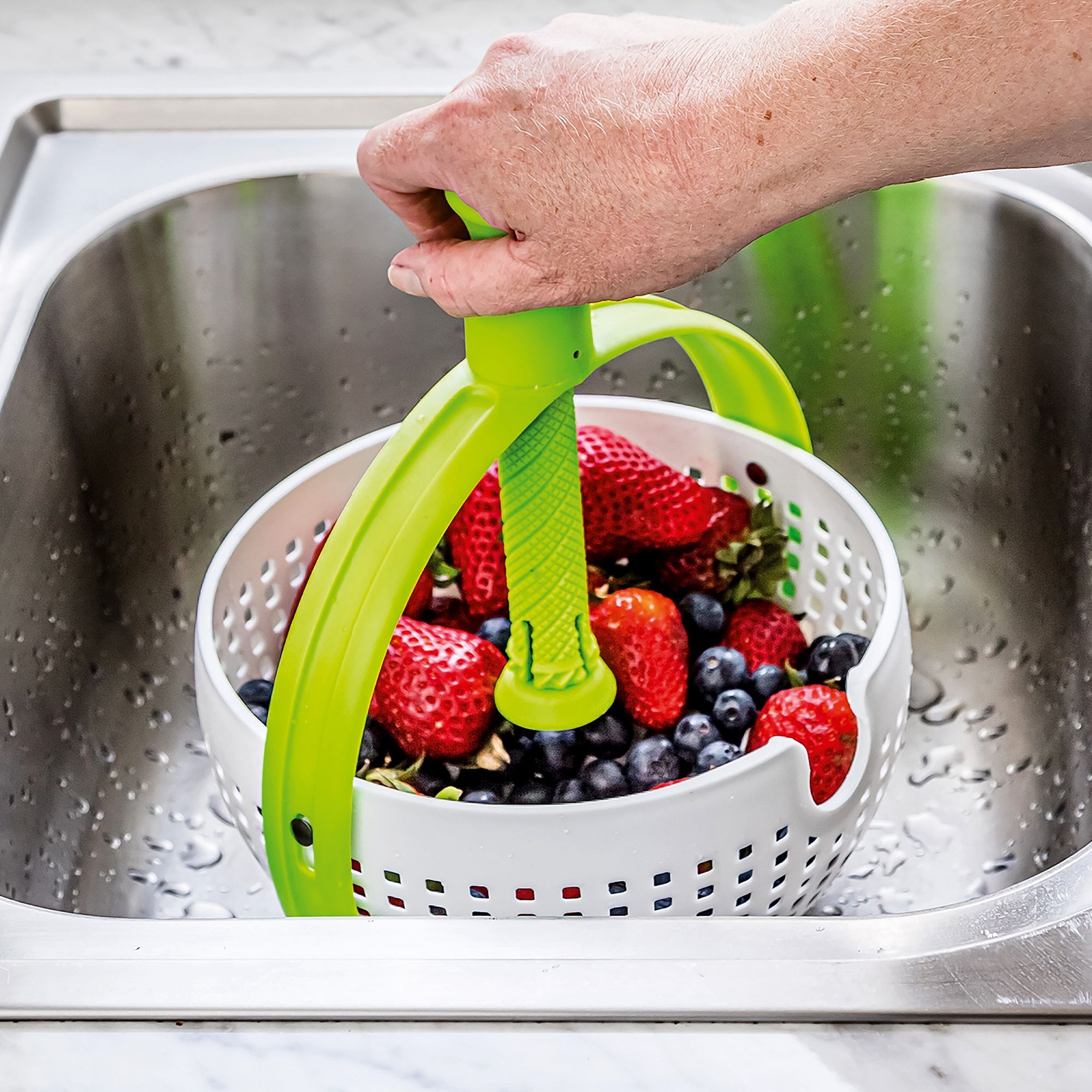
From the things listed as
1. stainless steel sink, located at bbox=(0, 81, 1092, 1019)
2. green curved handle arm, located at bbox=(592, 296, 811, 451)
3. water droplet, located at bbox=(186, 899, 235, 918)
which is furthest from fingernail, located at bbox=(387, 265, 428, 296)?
water droplet, located at bbox=(186, 899, 235, 918)

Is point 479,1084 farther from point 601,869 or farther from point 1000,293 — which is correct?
point 1000,293

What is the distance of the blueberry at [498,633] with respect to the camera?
2.37 ft

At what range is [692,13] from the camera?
1.03m

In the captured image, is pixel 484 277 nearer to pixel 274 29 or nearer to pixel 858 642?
pixel 858 642

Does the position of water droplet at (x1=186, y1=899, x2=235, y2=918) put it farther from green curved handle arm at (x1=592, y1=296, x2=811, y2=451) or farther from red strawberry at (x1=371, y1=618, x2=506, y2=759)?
green curved handle arm at (x1=592, y1=296, x2=811, y2=451)

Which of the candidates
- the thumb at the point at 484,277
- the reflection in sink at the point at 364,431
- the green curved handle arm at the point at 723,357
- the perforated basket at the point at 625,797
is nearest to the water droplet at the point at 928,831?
the reflection in sink at the point at 364,431

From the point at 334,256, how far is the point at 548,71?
453mm

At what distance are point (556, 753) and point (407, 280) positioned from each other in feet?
0.85

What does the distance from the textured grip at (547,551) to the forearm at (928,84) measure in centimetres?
17

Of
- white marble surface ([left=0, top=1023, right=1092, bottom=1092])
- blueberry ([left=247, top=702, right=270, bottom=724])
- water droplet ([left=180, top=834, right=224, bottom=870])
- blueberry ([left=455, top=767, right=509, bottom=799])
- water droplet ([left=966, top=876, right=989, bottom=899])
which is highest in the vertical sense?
white marble surface ([left=0, top=1023, right=1092, bottom=1092])

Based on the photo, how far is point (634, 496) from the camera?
0.75 m

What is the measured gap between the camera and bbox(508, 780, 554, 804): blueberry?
0.66 meters

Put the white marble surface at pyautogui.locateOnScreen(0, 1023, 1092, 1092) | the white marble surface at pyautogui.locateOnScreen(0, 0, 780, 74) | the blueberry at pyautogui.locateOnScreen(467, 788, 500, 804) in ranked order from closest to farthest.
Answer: the white marble surface at pyautogui.locateOnScreen(0, 1023, 1092, 1092)
the blueberry at pyautogui.locateOnScreen(467, 788, 500, 804)
the white marble surface at pyautogui.locateOnScreen(0, 0, 780, 74)

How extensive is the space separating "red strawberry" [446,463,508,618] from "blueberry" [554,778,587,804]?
14 centimetres
